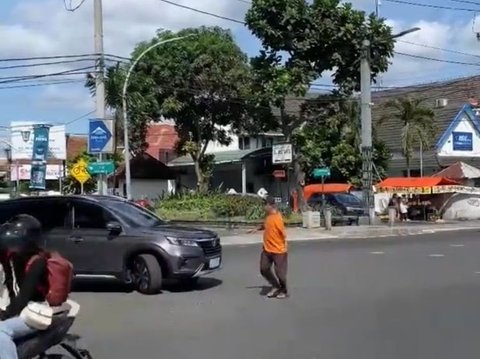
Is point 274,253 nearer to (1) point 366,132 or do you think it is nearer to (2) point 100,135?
(2) point 100,135

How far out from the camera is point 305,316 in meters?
11.6

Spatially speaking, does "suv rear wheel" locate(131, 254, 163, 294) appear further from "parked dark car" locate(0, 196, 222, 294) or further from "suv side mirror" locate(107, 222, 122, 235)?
"suv side mirror" locate(107, 222, 122, 235)

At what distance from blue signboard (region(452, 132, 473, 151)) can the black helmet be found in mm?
50954

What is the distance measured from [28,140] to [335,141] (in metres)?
28.6

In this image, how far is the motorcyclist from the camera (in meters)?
5.56

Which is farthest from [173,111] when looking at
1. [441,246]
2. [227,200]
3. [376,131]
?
[441,246]

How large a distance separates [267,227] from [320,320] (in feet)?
10.5

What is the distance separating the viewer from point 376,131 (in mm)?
55469

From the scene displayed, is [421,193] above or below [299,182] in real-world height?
below

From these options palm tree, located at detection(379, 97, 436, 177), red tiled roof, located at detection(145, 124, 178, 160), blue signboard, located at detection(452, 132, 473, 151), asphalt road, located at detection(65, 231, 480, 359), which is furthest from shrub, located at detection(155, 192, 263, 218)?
red tiled roof, located at detection(145, 124, 178, 160)

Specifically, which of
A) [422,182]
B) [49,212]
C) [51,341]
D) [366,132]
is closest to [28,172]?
[422,182]

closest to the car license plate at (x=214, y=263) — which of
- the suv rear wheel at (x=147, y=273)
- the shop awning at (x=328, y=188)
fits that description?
the suv rear wheel at (x=147, y=273)

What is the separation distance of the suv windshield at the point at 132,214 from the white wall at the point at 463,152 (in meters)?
41.1

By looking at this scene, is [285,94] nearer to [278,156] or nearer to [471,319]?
[278,156]
